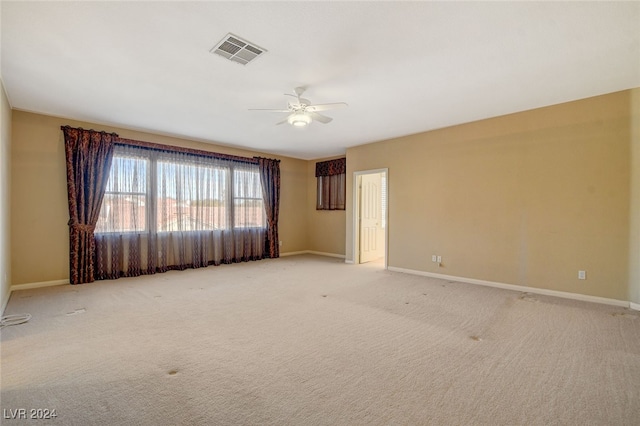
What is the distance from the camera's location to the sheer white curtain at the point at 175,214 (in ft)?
17.0

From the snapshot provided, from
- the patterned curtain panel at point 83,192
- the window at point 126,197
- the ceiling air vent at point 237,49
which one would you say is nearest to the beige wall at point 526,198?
the ceiling air vent at point 237,49

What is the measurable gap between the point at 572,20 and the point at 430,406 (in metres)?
3.17

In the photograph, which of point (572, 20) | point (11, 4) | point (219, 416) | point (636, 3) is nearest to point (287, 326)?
point (219, 416)

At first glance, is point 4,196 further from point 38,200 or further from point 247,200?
point 247,200

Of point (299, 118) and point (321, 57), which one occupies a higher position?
point (321, 57)

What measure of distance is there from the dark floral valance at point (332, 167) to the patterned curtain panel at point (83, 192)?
4.94 meters

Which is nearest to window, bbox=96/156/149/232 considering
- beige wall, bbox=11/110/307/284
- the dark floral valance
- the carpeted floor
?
beige wall, bbox=11/110/307/284

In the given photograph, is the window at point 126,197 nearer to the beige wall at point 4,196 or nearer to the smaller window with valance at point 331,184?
the beige wall at point 4,196

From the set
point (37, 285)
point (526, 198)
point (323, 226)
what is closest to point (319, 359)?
point (526, 198)

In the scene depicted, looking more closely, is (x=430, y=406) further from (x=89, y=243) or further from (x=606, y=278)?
(x=89, y=243)

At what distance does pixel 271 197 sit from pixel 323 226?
174cm

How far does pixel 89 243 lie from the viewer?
4836mm

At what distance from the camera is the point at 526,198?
4438mm

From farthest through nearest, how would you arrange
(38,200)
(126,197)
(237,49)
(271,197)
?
(271,197) → (126,197) → (38,200) → (237,49)
